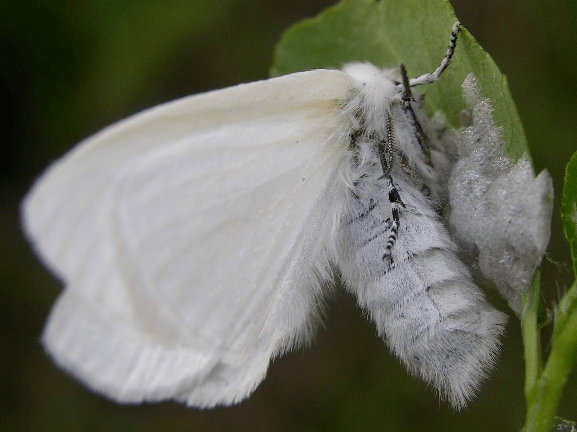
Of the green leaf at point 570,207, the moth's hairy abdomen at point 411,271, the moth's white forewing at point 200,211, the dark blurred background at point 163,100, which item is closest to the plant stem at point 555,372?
the green leaf at point 570,207

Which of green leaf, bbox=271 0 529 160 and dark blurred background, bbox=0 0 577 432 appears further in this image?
dark blurred background, bbox=0 0 577 432

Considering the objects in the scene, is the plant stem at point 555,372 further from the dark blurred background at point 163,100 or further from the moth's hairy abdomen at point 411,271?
the dark blurred background at point 163,100

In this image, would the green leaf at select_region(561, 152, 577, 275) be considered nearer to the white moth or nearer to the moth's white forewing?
the white moth

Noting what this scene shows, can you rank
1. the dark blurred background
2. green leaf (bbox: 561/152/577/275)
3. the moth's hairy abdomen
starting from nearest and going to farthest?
green leaf (bbox: 561/152/577/275) < the moth's hairy abdomen < the dark blurred background

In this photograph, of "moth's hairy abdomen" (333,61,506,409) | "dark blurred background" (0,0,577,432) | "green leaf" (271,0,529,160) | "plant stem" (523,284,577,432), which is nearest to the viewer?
"plant stem" (523,284,577,432)

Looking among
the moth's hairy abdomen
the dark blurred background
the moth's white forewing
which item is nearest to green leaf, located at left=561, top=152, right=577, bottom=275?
the moth's hairy abdomen

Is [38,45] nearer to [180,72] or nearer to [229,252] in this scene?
[180,72]

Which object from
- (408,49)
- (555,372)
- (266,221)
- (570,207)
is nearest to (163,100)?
(408,49)
